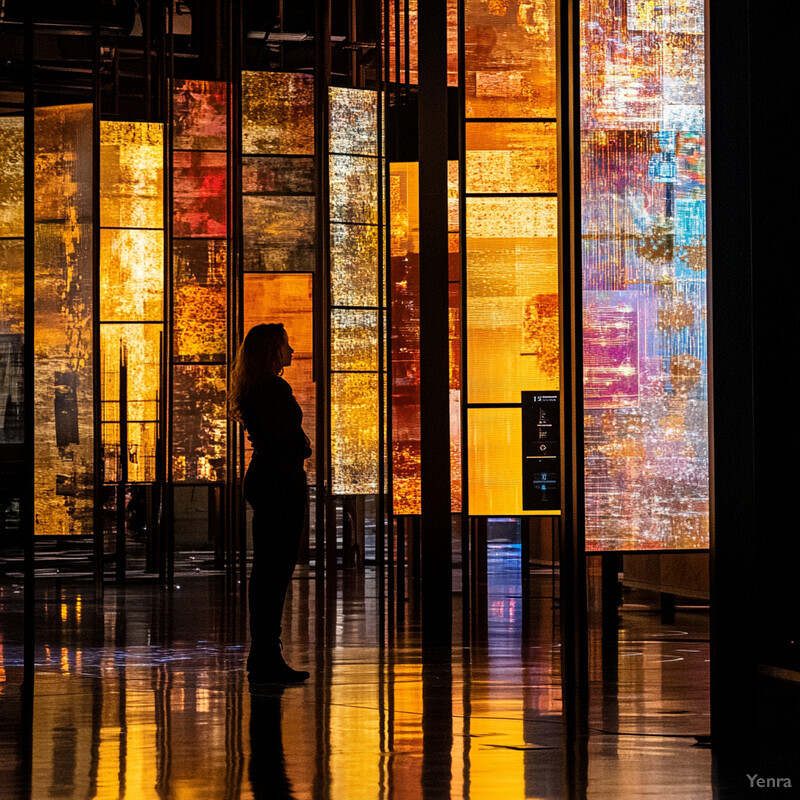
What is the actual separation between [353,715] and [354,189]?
7828 mm

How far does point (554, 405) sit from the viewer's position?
7879 millimetres

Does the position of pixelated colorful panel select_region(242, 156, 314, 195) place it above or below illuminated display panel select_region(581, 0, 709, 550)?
above

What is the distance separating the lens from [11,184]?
22.5 feet

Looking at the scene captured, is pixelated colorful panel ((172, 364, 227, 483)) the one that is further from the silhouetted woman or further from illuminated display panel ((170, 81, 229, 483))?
the silhouetted woman

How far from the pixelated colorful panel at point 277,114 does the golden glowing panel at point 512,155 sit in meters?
4.63

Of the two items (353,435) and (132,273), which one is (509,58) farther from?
(132,273)

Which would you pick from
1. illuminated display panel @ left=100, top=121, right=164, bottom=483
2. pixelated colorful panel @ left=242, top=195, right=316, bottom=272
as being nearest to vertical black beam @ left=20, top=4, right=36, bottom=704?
illuminated display panel @ left=100, top=121, right=164, bottom=483

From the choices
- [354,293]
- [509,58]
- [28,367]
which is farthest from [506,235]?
[354,293]

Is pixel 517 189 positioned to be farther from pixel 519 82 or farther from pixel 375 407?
pixel 375 407

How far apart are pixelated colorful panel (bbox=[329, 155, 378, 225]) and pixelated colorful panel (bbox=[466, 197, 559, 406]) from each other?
4.45 m

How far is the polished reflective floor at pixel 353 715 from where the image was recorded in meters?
3.96

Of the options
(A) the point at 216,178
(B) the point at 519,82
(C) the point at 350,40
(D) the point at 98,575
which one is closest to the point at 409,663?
(B) the point at 519,82

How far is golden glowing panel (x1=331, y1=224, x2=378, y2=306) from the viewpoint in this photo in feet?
40.1

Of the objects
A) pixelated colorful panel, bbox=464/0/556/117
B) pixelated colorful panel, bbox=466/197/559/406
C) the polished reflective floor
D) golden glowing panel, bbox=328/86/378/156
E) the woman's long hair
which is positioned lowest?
the polished reflective floor
